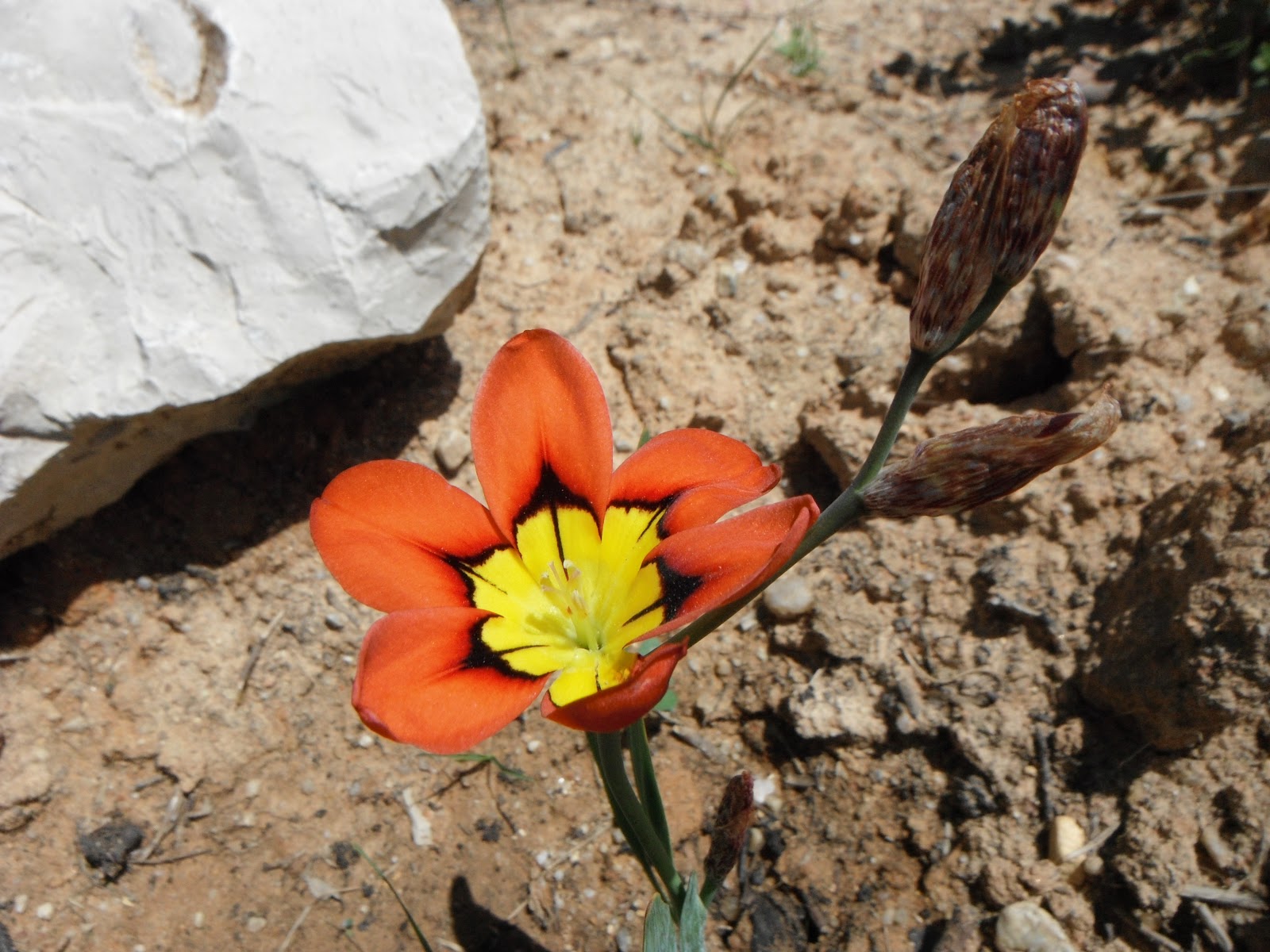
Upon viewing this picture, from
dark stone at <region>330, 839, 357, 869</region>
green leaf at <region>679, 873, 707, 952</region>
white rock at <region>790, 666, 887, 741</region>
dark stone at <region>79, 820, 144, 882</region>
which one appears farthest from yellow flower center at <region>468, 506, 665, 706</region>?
dark stone at <region>79, 820, 144, 882</region>

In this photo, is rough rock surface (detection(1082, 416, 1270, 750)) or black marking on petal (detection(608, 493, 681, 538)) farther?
rough rock surface (detection(1082, 416, 1270, 750))

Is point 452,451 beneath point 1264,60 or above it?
beneath

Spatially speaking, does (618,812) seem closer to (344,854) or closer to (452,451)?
(344,854)

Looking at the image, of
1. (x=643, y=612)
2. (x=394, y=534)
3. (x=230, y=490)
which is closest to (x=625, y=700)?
(x=643, y=612)

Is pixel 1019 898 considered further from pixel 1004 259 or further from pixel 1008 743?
pixel 1004 259

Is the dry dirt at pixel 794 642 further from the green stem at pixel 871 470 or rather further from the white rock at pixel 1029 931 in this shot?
the green stem at pixel 871 470

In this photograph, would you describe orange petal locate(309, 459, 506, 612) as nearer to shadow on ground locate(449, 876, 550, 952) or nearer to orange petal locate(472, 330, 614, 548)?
orange petal locate(472, 330, 614, 548)
